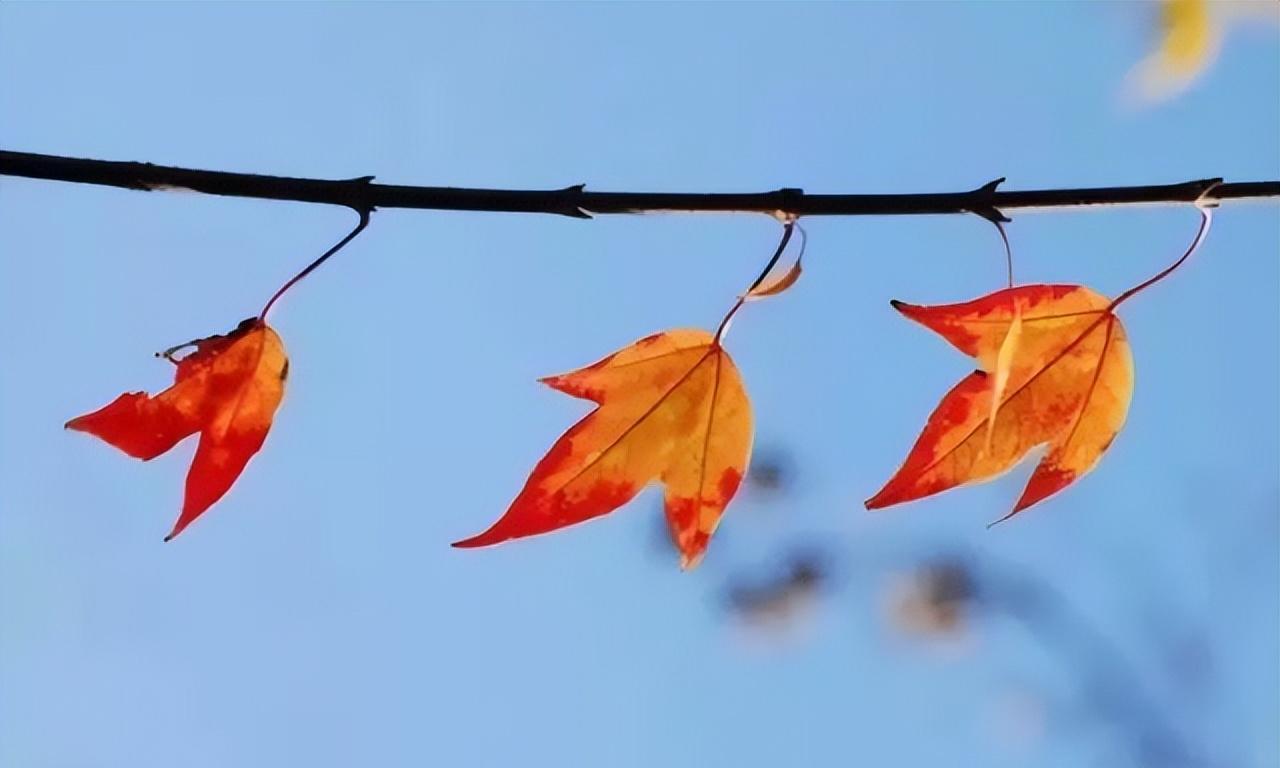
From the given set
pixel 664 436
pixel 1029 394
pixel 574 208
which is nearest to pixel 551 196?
pixel 574 208

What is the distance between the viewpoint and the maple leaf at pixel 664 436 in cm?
48

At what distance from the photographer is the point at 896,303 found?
0.46 m

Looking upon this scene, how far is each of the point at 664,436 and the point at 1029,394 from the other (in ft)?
0.54

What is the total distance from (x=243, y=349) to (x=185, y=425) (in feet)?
0.13

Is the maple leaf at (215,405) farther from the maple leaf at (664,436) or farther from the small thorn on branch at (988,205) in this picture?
the small thorn on branch at (988,205)

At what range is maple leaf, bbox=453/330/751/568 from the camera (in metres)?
0.48

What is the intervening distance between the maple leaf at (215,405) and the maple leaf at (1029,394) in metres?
0.27

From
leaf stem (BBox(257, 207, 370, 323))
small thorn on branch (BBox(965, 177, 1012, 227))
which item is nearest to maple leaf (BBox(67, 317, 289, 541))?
leaf stem (BBox(257, 207, 370, 323))

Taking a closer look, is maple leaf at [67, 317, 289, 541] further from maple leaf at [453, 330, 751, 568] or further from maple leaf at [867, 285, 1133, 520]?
maple leaf at [867, 285, 1133, 520]

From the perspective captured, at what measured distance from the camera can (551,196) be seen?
1.39 ft

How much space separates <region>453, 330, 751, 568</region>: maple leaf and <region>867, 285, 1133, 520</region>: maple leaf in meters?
0.08

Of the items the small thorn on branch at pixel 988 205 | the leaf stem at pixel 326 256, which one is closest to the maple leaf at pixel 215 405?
the leaf stem at pixel 326 256

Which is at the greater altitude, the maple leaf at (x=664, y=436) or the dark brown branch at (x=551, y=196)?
the dark brown branch at (x=551, y=196)

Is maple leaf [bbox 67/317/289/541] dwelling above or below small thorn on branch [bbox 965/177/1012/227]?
below
